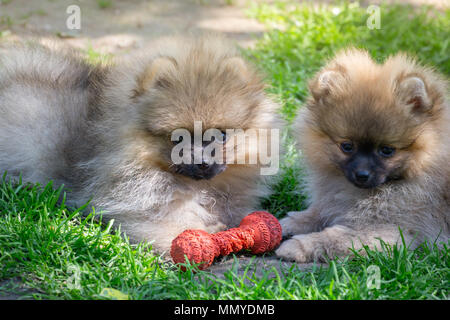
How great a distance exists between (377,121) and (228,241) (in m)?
1.14

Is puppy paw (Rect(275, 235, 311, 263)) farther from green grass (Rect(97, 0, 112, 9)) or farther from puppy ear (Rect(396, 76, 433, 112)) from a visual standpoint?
green grass (Rect(97, 0, 112, 9))

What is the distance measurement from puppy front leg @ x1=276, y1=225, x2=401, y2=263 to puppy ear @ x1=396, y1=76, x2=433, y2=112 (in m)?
0.77

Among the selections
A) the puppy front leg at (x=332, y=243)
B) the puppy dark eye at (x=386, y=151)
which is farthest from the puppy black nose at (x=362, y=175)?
the puppy front leg at (x=332, y=243)

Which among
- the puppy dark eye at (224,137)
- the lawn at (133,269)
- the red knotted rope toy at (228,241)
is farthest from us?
the puppy dark eye at (224,137)

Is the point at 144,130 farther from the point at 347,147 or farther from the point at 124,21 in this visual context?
the point at 124,21

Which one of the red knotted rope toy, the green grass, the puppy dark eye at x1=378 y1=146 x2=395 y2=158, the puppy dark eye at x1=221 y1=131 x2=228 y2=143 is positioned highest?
the green grass

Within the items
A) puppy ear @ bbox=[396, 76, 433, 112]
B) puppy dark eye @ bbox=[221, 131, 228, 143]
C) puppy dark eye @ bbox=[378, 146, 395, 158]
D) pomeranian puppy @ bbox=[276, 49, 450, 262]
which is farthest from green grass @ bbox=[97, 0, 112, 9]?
puppy dark eye @ bbox=[378, 146, 395, 158]

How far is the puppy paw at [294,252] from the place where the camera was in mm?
3285

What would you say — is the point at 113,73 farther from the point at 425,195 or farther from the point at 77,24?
the point at 77,24

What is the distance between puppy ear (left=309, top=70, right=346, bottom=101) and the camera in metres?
3.46

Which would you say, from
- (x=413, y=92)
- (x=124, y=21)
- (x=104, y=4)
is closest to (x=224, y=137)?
(x=413, y=92)

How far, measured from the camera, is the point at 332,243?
10.8 ft

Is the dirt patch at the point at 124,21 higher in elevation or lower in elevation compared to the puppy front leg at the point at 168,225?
higher

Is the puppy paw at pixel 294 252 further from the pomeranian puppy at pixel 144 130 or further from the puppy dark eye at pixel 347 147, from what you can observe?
the puppy dark eye at pixel 347 147
